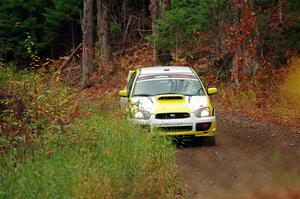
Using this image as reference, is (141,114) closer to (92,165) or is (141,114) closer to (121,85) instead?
(92,165)

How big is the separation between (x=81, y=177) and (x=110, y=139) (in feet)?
7.36

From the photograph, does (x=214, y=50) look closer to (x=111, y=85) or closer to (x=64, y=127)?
(x=111, y=85)

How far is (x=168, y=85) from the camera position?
1397 cm

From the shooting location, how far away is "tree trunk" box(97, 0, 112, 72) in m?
33.8

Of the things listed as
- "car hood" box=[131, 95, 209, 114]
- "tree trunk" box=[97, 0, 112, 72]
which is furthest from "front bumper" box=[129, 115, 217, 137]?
"tree trunk" box=[97, 0, 112, 72]

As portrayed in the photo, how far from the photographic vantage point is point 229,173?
33.4 ft

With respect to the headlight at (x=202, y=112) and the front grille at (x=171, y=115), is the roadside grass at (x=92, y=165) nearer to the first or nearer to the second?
the front grille at (x=171, y=115)

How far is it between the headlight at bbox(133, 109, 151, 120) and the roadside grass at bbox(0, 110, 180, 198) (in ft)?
4.93

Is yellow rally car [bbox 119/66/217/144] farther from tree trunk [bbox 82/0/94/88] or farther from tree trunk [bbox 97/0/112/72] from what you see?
tree trunk [bbox 97/0/112/72]

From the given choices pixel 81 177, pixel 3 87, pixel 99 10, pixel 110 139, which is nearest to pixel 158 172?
pixel 110 139

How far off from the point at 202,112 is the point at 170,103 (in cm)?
75

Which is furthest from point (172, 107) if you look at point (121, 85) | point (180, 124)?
point (121, 85)

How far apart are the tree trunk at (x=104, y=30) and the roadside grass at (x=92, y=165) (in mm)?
23436

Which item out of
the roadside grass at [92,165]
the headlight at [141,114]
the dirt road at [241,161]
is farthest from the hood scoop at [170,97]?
the roadside grass at [92,165]
